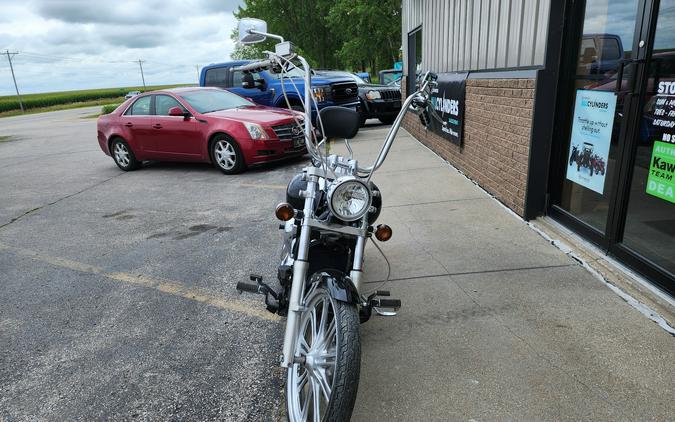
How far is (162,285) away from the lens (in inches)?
160

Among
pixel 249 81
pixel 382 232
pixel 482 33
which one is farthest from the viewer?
pixel 482 33

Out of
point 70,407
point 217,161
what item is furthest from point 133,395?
point 217,161

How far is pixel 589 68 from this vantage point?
401 cm

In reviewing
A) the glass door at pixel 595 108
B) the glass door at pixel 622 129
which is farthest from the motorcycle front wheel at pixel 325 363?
the glass door at pixel 595 108

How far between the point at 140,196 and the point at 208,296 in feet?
14.0

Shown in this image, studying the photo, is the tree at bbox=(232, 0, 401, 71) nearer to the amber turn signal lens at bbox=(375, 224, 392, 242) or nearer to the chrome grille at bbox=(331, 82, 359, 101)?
the chrome grille at bbox=(331, 82, 359, 101)

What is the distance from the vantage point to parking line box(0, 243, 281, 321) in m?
3.57

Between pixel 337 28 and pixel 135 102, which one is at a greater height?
pixel 337 28

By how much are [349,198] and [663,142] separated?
239 centimetres

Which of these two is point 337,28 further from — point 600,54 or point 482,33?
point 600,54

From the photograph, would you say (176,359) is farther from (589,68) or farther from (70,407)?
(589,68)

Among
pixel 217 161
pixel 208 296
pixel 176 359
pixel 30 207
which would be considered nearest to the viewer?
pixel 176 359

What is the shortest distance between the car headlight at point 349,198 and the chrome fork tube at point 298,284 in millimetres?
163

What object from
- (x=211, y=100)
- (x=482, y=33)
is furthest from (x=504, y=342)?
(x=211, y=100)
